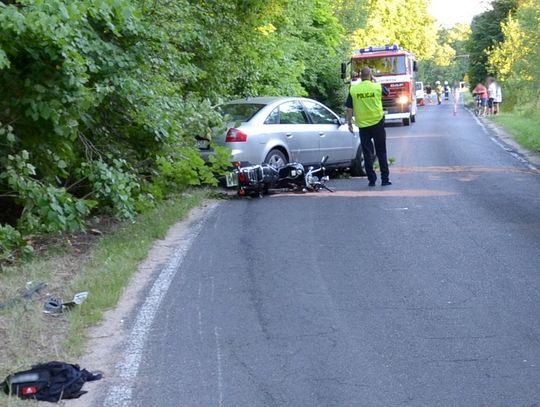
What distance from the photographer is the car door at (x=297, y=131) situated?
14.6m

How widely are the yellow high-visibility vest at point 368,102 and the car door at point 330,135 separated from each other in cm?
126

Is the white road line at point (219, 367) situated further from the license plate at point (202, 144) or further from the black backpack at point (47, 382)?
the license plate at point (202, 144)

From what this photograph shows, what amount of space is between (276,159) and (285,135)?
469 millimetres

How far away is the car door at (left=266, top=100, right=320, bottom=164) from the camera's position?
48.1ft

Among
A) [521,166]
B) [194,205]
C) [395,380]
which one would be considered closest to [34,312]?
[395,380]

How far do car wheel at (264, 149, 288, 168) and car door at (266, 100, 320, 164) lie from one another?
9.0 inches

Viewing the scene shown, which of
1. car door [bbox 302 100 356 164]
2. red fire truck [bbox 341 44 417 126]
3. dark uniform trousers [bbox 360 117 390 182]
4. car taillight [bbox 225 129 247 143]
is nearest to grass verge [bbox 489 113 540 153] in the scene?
red fire truck [bbox 341 44 417 126]

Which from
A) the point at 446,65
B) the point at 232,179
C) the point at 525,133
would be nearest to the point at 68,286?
the point at 232,179

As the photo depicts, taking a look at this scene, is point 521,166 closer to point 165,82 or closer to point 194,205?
point 194,205

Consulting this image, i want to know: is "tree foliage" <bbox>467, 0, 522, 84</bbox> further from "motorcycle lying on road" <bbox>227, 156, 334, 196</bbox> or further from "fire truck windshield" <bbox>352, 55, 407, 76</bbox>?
"motorcycle lying on road" <bbox>227, 156, 334, 196</bbox>

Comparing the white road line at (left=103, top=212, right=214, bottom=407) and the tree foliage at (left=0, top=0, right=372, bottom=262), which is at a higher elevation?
the tree foliage at (left=0, top=0, right=372, bottom=262)

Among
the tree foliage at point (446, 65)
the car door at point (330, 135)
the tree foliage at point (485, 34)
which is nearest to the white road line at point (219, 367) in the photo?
the car door at point (330, 135)

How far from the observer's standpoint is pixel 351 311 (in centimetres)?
686

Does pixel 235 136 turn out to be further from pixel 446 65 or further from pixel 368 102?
Result: pixel 446 65
